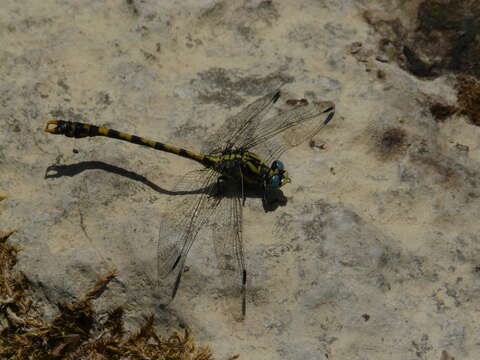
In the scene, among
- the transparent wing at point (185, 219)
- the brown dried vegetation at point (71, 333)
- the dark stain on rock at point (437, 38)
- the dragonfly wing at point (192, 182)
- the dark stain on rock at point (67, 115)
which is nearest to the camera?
the brown dried vegetation at point (71, 333)

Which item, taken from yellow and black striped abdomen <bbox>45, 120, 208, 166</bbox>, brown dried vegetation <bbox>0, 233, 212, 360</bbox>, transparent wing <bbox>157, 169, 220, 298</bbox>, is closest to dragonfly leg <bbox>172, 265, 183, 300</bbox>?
transparent wing <bbox>157, 169, 220, 298</bbox>

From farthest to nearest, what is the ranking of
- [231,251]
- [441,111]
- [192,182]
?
[441,111], [192,182], [231,251]

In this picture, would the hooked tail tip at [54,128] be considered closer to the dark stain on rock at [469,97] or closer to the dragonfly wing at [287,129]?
the dragonfly wing at [287,129]

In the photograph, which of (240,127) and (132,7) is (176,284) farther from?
(132,7)

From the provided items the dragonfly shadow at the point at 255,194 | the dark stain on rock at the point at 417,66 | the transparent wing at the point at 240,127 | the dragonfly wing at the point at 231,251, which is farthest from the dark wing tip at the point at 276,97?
the dark stain on rock at the point at 417,66

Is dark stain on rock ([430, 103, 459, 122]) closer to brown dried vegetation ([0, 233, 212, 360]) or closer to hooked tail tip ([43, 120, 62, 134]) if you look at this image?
brown dried vegetation ([0, 233, 212, 360])

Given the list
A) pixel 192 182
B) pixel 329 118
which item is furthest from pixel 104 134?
pixel 329 118
